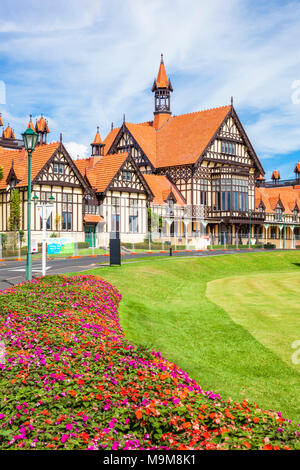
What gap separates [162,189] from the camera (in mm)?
66875

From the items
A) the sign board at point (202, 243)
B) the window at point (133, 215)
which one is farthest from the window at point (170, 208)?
the window at point (133, 215)

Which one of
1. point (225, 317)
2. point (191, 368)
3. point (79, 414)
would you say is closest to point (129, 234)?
point (225, 317)

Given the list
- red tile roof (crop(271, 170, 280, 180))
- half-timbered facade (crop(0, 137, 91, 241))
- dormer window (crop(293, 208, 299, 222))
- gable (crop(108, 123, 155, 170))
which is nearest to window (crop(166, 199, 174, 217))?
gable (crop(108, 123, 155, 170))

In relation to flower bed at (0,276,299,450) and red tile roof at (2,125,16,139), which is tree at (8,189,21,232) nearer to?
flower bed at (0,276,299,450)

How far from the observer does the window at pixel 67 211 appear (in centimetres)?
5372

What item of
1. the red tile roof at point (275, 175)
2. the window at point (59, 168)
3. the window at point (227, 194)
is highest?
the red tile roof at point (275, 175)

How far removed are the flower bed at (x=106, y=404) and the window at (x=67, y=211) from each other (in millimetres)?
43277

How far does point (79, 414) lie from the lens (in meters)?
6.80

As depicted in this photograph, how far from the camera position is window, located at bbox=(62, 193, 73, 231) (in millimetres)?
53719

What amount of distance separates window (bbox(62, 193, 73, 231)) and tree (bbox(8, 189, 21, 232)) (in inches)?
201

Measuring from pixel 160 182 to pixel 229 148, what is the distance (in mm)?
13376

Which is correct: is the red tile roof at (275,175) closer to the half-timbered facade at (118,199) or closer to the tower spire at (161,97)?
the tower spire at (161,97)

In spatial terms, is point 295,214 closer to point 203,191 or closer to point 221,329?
point 203,191

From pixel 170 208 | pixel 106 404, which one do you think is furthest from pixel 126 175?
pixel 106 404
